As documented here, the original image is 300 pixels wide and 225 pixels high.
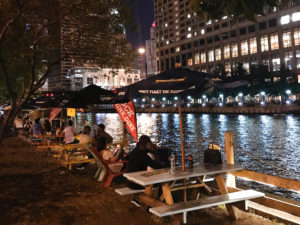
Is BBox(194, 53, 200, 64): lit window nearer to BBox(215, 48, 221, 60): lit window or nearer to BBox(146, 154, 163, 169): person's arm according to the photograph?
BBox(215, 48, 221, 60): lit window

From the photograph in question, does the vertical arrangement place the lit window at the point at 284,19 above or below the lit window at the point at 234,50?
above

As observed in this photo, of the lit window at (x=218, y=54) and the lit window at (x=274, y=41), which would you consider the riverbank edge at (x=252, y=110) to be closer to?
the lit window at (x=274, y=41)

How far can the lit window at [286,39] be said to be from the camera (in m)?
78.6

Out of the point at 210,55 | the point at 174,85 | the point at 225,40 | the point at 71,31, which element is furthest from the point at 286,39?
the point at 174,85

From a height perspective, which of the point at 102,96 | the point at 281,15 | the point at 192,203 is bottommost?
the point at 192,203

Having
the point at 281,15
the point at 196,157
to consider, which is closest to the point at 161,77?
the point at 196,157

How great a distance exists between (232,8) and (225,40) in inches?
4080

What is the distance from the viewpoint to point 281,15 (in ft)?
266

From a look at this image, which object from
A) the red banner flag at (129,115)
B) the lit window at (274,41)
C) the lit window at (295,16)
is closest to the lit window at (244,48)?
the lit window at (274,41)

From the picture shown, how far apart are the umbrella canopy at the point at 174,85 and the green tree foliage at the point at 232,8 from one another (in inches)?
105

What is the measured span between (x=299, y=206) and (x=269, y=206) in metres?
0.54

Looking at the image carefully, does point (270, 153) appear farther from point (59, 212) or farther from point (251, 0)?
point (251, 0)

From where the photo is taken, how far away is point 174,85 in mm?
6688

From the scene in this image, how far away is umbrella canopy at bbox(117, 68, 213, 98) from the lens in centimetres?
639
